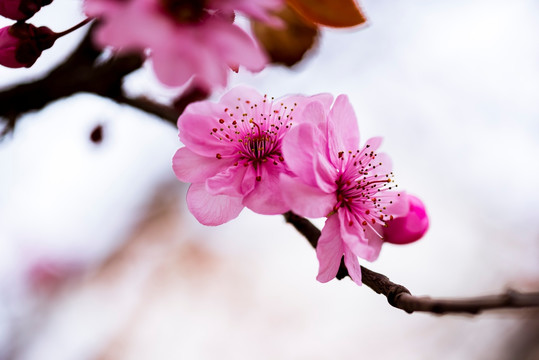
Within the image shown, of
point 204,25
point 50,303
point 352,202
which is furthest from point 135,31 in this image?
point 50,303

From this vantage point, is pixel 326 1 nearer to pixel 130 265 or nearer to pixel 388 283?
pixel 388 283

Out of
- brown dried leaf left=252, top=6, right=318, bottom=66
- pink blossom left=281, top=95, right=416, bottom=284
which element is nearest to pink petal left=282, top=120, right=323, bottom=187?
pink blossom left=281, top=95, right=416, bottom=284

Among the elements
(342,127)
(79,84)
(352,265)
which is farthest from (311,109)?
(79,84)

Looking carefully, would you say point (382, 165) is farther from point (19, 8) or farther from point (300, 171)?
point (19, 8)

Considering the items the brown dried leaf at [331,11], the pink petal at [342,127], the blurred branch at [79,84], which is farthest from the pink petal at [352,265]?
the blurred branch at [79,84]

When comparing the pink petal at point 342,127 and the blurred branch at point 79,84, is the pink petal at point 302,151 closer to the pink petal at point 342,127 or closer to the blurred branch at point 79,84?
the pink petal at point 342,127

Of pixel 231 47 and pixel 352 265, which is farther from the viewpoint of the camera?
pixel 352 265
